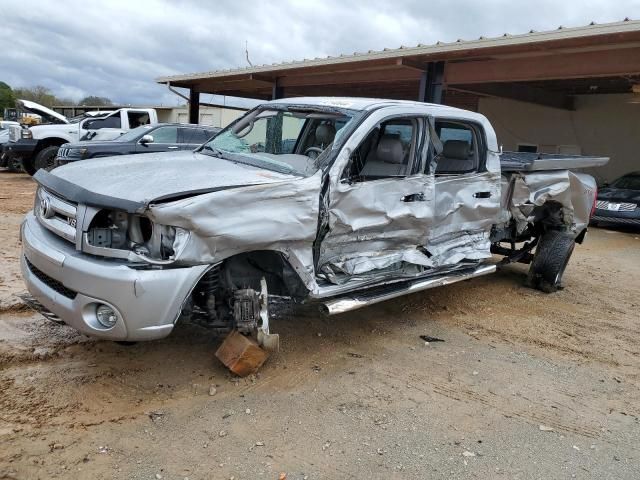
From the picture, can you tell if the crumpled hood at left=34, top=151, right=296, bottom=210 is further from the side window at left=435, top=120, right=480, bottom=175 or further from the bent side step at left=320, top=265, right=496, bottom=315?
the side window at left=435, top=120, right=480, bottom=175

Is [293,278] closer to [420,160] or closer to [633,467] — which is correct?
[420,160]

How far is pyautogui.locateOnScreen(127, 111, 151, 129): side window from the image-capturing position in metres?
15.6

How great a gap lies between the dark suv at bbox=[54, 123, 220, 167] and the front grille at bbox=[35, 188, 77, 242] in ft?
22.6

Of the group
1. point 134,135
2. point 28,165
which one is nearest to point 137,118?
point 28,165

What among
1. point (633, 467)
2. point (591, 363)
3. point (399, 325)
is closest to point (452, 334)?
point (399, 325)

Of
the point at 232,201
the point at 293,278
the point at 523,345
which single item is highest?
the point at 232,201

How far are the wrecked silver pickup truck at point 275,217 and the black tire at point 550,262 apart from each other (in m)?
0.82

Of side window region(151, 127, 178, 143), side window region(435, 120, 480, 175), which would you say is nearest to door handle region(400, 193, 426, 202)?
side window region(435, 120, 480, 175)

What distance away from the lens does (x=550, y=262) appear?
6.37 meters

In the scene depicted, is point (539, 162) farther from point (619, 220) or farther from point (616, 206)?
point (616, 206)

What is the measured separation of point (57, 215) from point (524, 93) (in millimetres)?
15560

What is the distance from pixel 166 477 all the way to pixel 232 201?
1.52m

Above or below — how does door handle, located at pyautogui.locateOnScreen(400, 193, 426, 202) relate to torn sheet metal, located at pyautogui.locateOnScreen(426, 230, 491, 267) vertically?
above

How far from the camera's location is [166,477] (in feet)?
8.64
